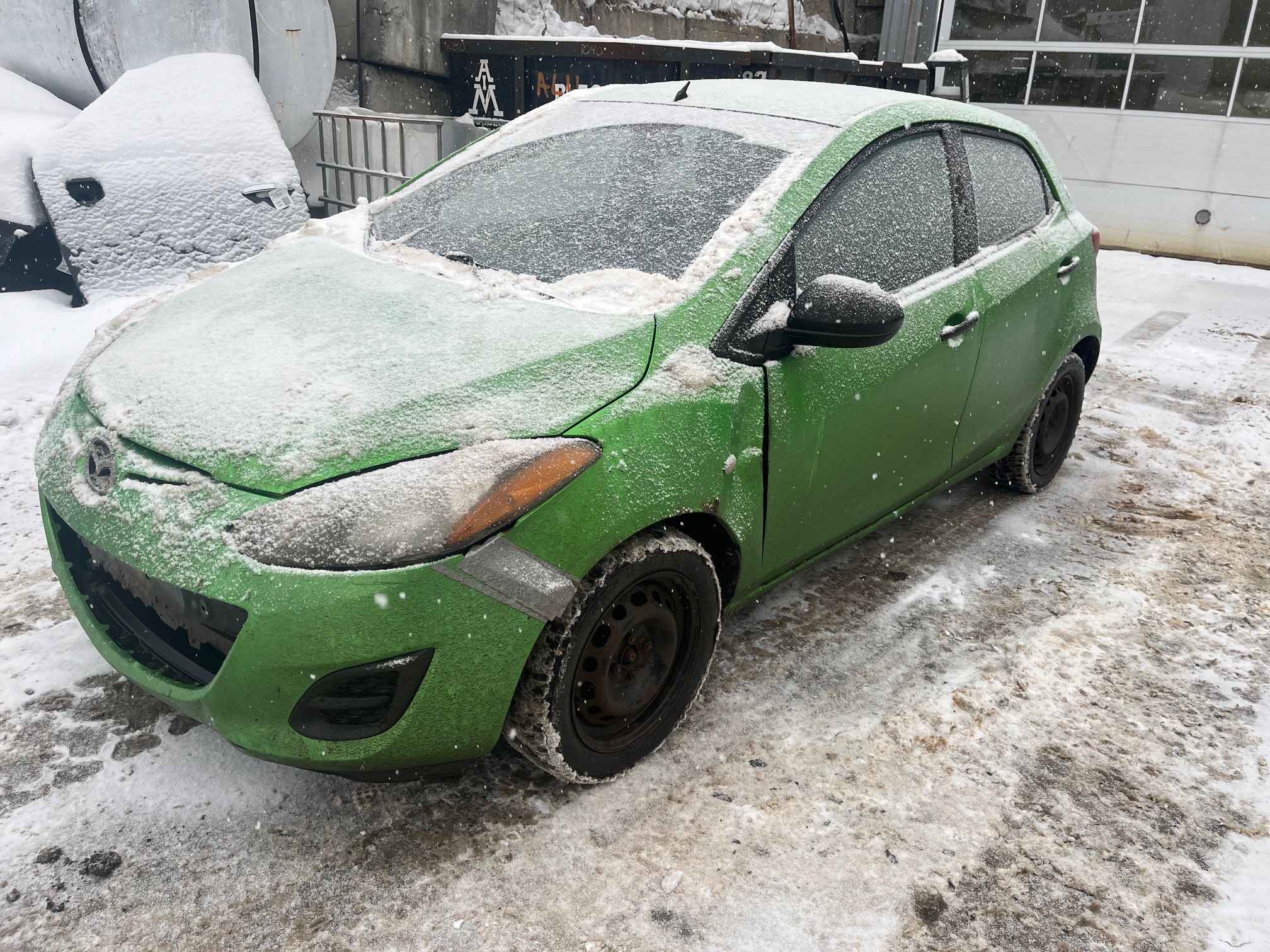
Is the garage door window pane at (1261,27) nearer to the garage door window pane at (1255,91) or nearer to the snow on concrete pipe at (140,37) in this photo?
the garage door window pane at (1255,91)

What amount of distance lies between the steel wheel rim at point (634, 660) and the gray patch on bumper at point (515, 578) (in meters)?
0.17

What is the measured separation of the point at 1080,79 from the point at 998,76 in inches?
41.3

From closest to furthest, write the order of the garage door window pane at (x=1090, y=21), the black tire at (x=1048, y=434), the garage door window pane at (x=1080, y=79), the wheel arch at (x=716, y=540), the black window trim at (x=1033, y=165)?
the wheel arch at (x=716, y=540)
the black window trim at (x=1033, y=165)
the black tire at (x=1048, y=434)
the garage door window pane at (x=1090, y=21)
the garage door window pane at (x=1080, y=79)

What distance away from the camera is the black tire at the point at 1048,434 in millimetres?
4027

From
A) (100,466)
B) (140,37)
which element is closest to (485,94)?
(140,37)

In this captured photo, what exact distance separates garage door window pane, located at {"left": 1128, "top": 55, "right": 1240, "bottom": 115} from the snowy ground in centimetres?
1062

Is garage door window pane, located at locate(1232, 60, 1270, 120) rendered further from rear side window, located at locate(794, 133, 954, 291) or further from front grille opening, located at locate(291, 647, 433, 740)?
front grille opening, located at locate(291, 647, 433, 740)

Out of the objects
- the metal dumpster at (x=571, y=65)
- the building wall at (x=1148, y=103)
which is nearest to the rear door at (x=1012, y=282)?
the metal dumpster at (x=571, y=65)

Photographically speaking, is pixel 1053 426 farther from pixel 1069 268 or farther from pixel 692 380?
pixel 692 380

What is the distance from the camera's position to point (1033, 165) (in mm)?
3855

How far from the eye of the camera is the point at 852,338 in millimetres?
2389

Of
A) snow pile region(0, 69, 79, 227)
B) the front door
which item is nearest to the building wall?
the front door

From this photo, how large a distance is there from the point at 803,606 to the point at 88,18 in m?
6.28

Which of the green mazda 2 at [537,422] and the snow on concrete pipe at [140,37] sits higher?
the snow on concrete pipe at [140,37]
